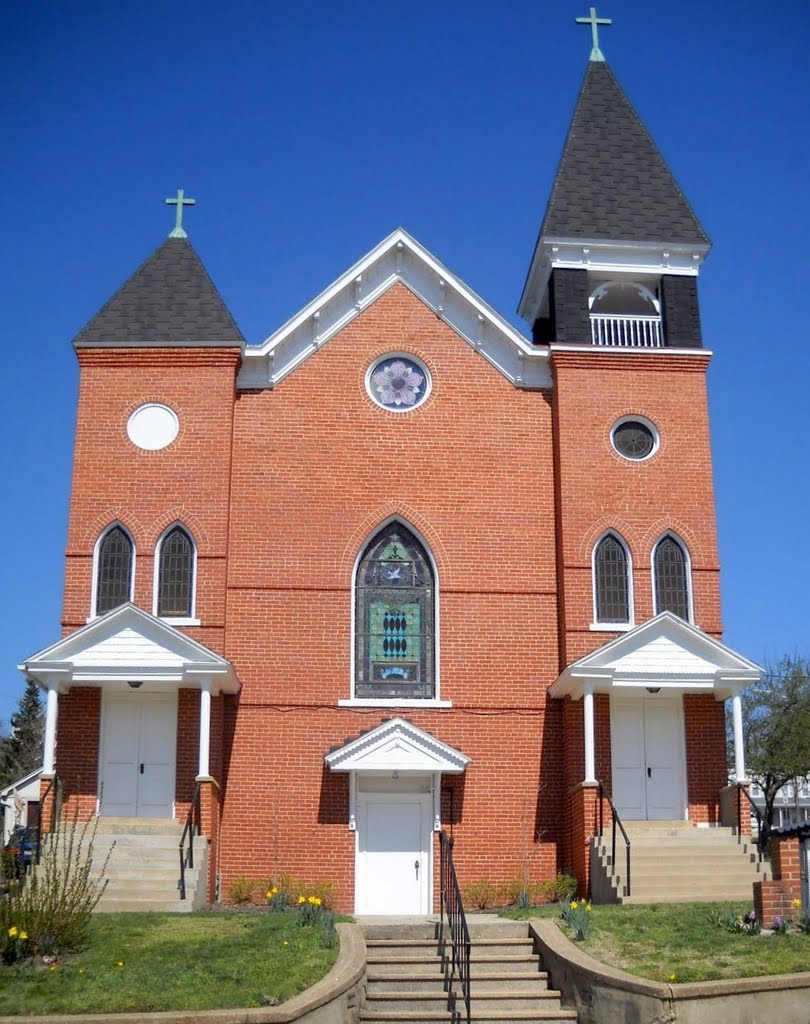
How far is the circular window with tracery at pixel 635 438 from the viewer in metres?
24.1

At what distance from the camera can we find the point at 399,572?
78.0 ft

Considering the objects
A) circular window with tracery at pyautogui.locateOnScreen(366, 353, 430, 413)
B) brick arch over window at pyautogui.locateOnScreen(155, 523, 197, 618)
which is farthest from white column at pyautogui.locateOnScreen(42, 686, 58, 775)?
circular window with tracery at pyautogui.locateOnScreen(366, 353, 430, 413)

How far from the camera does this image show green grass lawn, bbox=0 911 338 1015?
13.5 meters

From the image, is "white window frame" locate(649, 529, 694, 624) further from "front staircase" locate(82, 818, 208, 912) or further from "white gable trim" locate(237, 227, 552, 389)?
"front staircase" locate(82, 818, 208, 912)

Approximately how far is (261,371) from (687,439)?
23.9 feet

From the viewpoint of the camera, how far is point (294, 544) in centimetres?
2350

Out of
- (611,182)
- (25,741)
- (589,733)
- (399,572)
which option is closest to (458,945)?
(589,733)

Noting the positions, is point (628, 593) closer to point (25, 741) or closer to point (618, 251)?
point (618, 251)

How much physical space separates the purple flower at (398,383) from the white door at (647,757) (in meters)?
6.17

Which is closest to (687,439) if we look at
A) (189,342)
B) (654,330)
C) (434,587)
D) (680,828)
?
(654,330)

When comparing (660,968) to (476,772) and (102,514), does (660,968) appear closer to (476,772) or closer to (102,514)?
(476,772)

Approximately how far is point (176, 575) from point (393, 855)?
5614 millimetres

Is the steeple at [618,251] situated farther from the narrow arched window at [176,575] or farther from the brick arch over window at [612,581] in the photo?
the narrow arched window at [176,575]

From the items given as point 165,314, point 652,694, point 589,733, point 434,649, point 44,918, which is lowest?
point 44,918
